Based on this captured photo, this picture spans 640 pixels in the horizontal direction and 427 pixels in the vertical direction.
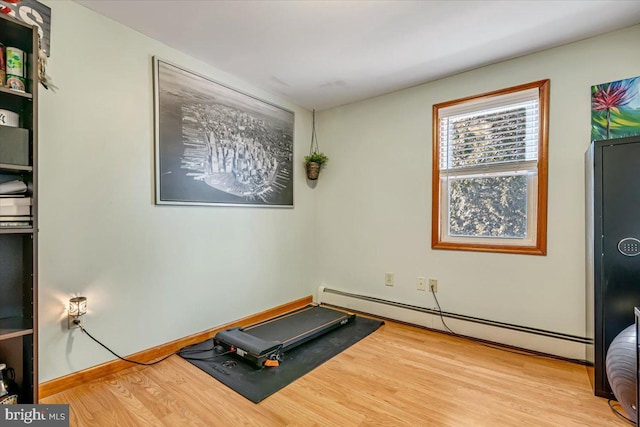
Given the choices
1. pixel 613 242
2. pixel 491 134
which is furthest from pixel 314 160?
pixel 613 242

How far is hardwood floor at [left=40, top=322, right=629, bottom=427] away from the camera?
1.51 metres

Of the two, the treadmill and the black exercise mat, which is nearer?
the black exercise mat

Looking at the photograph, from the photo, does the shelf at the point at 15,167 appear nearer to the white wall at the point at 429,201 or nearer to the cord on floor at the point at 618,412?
the white wall at the point at 429,201

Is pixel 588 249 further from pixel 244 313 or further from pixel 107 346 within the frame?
pixel 107 346

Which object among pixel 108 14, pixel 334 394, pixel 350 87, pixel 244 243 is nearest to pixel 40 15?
pixel 108 14

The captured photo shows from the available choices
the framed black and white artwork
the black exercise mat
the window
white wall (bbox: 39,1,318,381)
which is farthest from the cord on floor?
the framed black and white artwork

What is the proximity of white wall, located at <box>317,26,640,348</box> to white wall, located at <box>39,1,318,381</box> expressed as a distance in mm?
1270

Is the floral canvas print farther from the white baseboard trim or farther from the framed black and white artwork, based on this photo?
the framed black and white artwork

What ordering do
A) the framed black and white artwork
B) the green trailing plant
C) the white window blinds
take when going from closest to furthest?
1. the framed black and white artwork
2. the white window blinds
3. the green trailing plant

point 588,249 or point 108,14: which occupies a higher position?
point 108,14

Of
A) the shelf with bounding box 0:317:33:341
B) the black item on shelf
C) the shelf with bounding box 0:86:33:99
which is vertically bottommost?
the shelf with bounding box 0:317:33:341

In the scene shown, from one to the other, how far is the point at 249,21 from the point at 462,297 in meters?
2.61

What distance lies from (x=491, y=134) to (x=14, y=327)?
3.19 metres

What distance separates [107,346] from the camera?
1.91 metres
